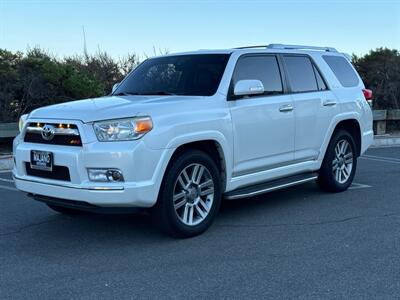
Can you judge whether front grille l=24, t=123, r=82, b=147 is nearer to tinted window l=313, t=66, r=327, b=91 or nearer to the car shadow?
the car shadow

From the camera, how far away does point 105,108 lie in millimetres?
5051

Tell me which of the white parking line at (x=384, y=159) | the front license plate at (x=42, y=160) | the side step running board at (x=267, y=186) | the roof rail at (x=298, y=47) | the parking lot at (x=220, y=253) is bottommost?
the white parking line at (x=384, y=159)

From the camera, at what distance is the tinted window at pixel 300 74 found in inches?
Answer: 265

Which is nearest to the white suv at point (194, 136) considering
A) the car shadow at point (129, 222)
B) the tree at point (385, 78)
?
the car shadow at point (129, 222)

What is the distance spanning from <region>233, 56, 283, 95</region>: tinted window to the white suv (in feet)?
0.05

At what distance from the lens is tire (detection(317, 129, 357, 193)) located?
7.31m

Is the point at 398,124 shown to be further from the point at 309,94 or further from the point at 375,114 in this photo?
the point at 309,94

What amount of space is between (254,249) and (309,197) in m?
2.60

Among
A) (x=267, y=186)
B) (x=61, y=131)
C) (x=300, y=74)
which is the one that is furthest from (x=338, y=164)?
(x=61, y=131)

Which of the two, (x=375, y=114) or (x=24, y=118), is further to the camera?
(x=375, y=114)

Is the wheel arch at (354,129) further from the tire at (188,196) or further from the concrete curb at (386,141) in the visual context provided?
the concrete curb at (386,141)

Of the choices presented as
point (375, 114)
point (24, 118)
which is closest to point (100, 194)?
point (24, 118)

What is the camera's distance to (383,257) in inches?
187

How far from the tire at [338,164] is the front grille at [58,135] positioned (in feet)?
12.1
